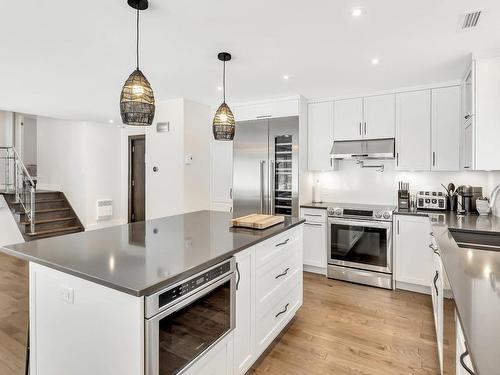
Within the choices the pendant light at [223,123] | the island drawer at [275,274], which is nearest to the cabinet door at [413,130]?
the island drawer at [275,274]

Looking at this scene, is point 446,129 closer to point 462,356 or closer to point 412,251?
point 412,251

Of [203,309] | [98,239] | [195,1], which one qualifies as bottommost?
[203,309]

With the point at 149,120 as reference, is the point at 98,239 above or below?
below

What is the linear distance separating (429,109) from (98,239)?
3.95 metres

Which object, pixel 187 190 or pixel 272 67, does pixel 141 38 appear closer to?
pixel 272 67

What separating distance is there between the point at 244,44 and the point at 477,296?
2.46 meters

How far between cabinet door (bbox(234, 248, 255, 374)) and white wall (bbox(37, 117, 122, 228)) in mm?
5864

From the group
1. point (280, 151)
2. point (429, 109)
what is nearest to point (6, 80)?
point (280, 151)

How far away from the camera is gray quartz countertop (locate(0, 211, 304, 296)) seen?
1318mm

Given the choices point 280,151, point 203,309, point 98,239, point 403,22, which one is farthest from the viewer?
point 280,151

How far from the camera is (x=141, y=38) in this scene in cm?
259

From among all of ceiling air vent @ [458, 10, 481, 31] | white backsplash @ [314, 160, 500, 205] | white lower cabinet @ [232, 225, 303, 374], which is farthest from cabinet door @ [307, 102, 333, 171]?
ceiling air vent @ [458, 10, 481, 31]

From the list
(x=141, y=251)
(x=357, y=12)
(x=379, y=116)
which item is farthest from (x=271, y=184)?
(x=141, y=251)

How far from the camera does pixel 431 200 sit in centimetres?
377
